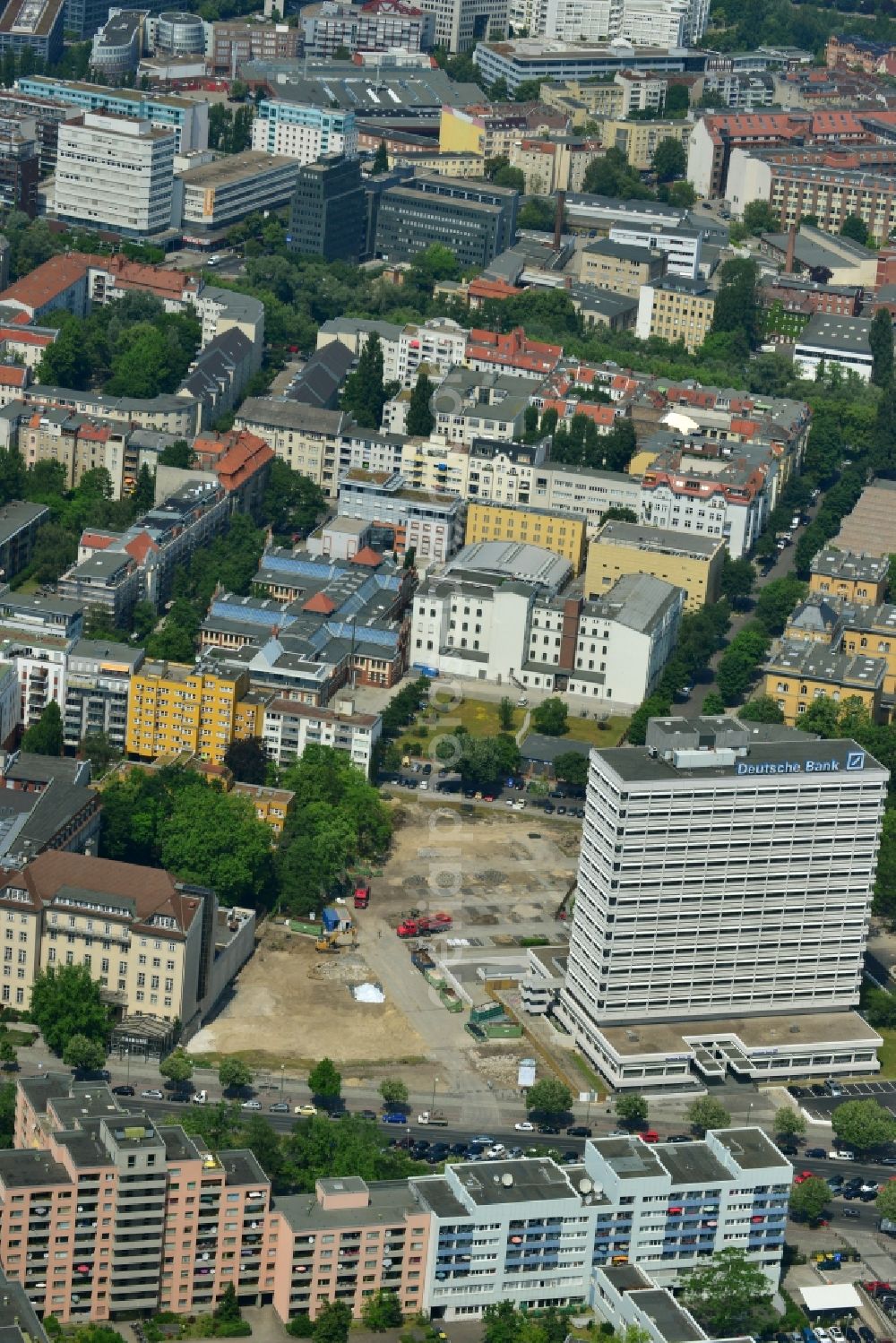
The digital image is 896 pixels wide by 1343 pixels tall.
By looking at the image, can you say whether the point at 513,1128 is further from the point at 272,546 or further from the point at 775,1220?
the point at 272,546

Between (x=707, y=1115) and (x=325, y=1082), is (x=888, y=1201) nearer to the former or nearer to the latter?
(x=707, y=1115)

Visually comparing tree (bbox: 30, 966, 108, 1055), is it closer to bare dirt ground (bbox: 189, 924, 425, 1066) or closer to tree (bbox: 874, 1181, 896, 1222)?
bare dirt ground (bbox: 189, 924, 425, 1066)

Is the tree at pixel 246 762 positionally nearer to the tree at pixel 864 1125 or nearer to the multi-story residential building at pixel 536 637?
the multi-story residential building at pixel 536 637

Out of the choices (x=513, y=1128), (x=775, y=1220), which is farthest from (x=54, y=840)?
(x=775, y=1220)

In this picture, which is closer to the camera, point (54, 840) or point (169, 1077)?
point (169, 1077)

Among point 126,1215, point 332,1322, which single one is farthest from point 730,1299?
point 126,1215

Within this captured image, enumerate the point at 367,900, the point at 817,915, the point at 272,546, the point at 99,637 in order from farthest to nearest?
the point at 272,546
the point at 99,637
the point at 367,900
the point at 817,915

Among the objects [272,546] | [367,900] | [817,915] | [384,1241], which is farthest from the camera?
[272,546]

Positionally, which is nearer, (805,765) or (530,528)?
(805,765)
